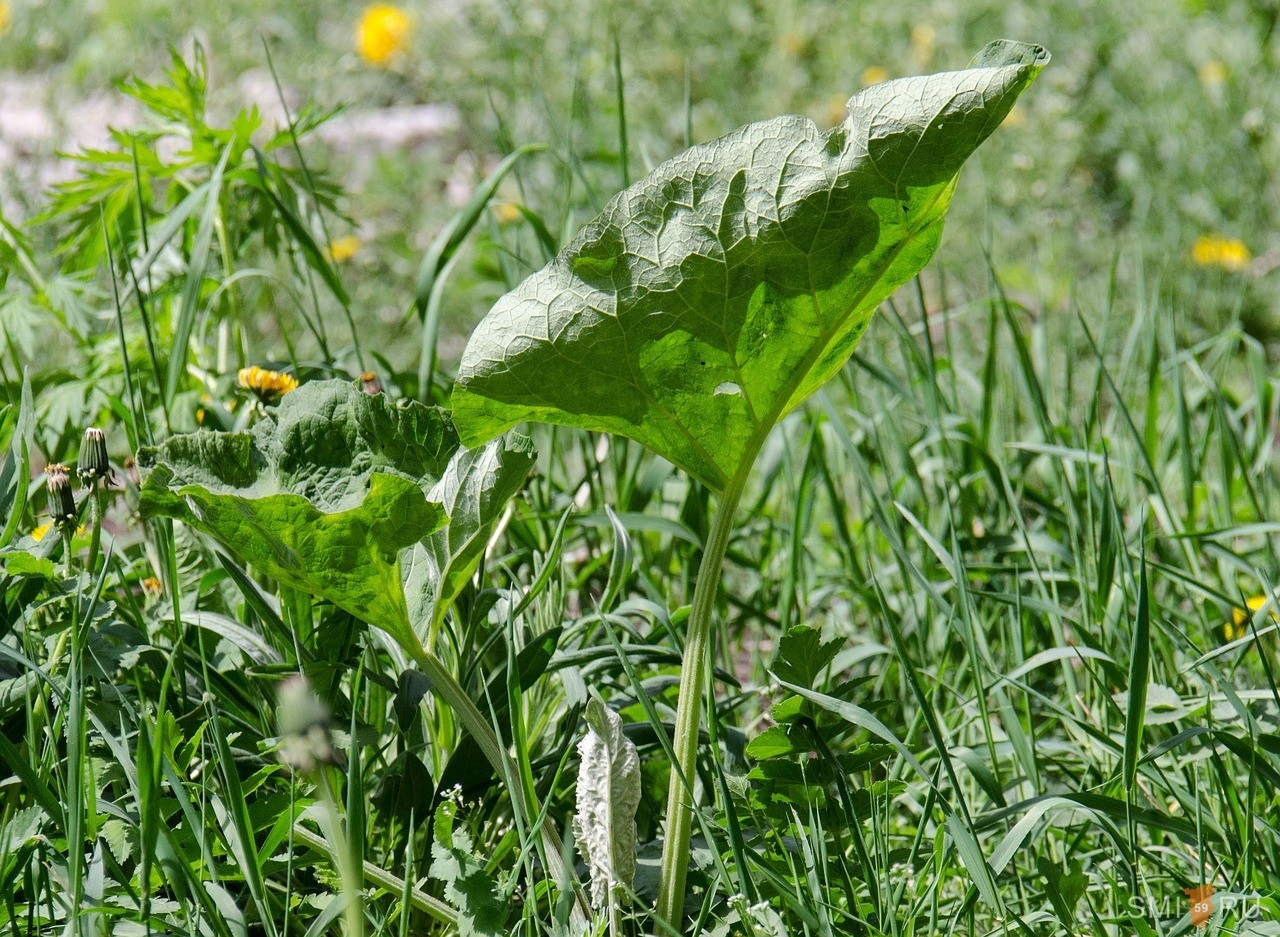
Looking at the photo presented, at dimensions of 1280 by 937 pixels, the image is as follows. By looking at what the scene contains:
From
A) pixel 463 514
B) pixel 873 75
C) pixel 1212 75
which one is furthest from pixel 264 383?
pixel 1212 75

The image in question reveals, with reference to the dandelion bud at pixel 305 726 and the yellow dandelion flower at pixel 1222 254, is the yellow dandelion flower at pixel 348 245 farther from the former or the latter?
the dandelion bud at pixel 305 726

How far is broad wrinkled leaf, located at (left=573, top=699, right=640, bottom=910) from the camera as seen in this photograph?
1.07 meters

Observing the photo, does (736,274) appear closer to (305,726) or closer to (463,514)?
(463,514)

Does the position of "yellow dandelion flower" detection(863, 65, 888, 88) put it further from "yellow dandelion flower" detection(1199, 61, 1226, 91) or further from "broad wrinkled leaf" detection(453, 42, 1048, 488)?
"broad wrinkled leaf" detection(453, 42, 1048, 488)

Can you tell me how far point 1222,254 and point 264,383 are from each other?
328cm

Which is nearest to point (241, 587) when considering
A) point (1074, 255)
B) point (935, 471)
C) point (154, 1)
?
point (935, 471)

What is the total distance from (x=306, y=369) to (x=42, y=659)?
1.78 feet

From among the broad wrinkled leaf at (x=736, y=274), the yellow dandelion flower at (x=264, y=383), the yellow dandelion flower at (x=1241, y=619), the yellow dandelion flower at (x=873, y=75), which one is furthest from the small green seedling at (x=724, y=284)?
the yellow dandelion flower at (x=873, y=75)

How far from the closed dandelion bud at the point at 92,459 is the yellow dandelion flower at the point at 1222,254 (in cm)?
349

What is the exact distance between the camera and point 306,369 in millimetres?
1729

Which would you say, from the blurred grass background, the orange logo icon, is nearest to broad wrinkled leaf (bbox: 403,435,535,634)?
the orange logo icon

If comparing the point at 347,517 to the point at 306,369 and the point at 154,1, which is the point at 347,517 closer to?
the point at 306,369

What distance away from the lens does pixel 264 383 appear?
5.08 ft

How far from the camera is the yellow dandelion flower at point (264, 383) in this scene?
1.53 metres
